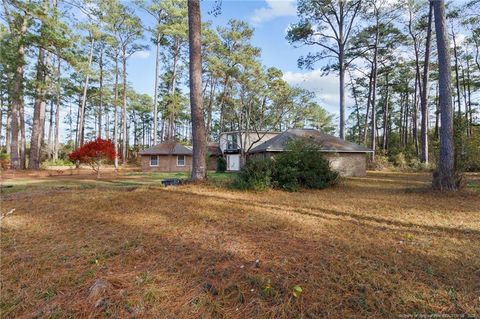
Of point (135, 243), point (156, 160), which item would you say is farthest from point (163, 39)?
point (135, 243)

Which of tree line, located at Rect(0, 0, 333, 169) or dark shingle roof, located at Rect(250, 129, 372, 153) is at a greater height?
tree line, located at Rect(0, 0, 333, 169)

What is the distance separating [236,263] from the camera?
2.42m

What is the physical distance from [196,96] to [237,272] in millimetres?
5961

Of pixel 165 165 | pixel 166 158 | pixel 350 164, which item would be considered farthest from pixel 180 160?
pixel 350 164

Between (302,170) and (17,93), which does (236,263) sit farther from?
(17,93)

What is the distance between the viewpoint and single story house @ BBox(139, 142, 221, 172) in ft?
75.0

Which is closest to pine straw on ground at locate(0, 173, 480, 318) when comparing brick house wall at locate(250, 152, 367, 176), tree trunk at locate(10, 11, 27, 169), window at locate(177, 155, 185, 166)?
brick house wall at locate(250, 152, 367, 176)

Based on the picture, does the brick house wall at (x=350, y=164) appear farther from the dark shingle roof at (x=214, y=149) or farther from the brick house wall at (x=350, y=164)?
the dark shingle roof at (x=214, y=149)

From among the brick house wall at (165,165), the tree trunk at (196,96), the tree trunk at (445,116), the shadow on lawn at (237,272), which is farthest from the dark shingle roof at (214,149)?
the shadow on lawn at (237,272)

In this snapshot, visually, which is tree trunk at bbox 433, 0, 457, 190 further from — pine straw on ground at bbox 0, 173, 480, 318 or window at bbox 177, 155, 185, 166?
window at bbox 177, 155, 185, 166

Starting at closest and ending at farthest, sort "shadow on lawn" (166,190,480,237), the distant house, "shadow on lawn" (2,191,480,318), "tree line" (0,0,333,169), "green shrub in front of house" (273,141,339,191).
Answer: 1. "shadow on lawn" (2,191,480,318)
2. "shadow on lawn" (166,190,480,237)
3. "green shrub in front of house" (273,141,339,191)
4. "tree line" (0,0,333,169)
5. the distant house

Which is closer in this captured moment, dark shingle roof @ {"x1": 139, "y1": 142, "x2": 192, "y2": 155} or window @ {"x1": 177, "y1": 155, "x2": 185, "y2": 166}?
dark shingle roof @ {"x1": 139, "y1": 142, "x2": 192, "y2": 155}

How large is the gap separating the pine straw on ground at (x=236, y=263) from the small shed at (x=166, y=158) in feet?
61.6

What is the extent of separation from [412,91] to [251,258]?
33655 mm
